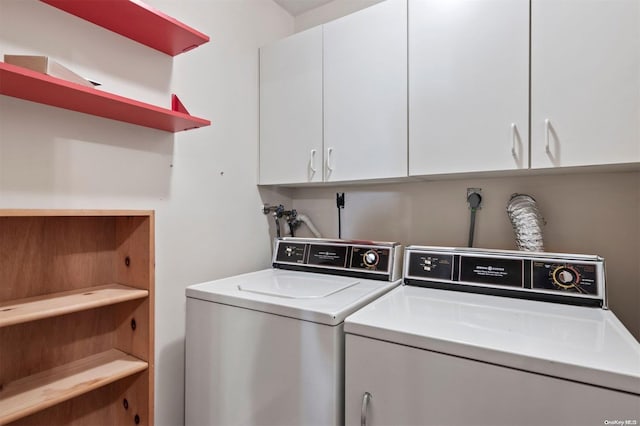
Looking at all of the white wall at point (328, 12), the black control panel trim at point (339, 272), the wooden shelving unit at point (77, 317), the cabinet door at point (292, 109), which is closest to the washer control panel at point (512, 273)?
the black control panel trim at point (339, 272)

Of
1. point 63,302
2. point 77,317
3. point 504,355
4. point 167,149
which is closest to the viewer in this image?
point 504,355

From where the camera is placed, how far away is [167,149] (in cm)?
Answer: 147

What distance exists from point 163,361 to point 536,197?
6.17 ft

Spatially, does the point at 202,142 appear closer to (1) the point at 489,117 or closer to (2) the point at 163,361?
(2) the point at 163,361

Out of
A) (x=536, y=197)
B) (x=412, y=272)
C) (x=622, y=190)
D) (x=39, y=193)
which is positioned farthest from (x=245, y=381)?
(x=622, y=190)

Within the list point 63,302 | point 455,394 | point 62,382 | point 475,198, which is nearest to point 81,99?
point 63,302

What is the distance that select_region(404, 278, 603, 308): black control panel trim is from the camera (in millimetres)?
1149

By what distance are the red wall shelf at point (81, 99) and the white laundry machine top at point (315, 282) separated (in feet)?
2.32

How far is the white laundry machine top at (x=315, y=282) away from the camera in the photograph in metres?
1.10

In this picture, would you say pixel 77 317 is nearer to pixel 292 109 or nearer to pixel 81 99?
pixel 81 99

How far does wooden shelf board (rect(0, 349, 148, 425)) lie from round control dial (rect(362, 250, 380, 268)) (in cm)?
101

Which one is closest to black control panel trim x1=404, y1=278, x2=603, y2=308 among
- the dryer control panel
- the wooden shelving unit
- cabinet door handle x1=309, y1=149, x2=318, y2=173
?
the dryer control panel

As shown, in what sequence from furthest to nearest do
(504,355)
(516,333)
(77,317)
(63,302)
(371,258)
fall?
(371,258)
(77,317)
(63,302)
(516,333)
(504,355)

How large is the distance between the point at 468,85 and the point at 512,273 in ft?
2.58
